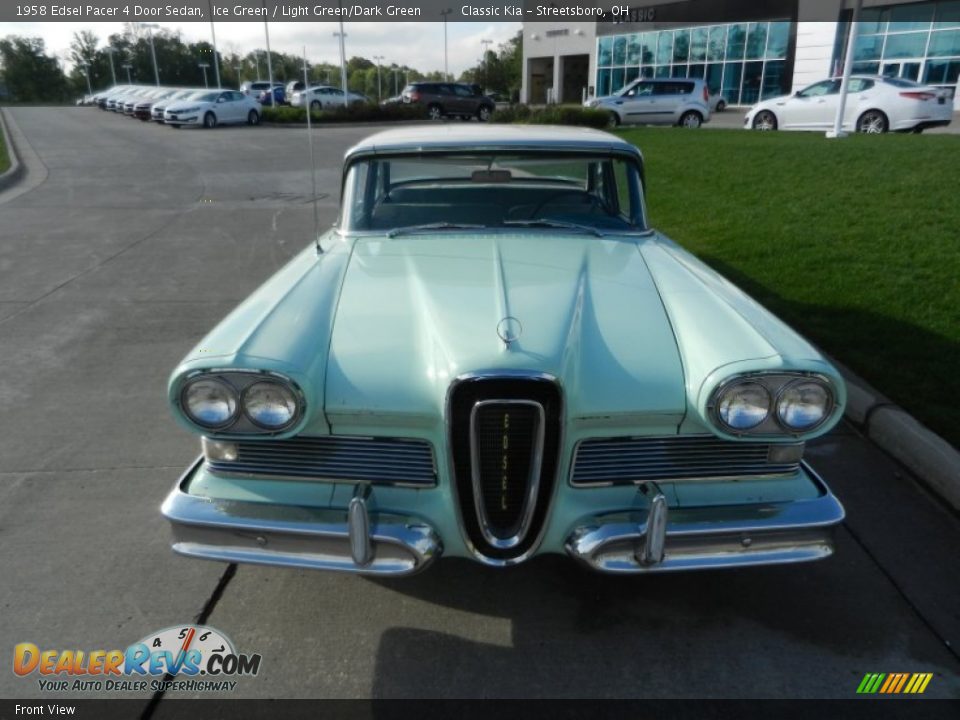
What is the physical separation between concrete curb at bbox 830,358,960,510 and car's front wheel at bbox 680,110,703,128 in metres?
18.2

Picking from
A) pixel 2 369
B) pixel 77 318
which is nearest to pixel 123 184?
pixel 77 318

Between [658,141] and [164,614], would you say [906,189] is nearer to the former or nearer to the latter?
[658,141]

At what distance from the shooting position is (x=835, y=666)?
247 centimetres

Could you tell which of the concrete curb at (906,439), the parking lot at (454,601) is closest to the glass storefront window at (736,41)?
the concrete curb at (906,439)

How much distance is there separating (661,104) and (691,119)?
1033mm

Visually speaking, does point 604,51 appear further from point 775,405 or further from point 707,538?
point 707,538

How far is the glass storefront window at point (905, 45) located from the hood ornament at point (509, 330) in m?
29.8

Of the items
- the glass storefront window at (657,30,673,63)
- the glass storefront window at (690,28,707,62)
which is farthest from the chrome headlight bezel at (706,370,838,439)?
the glass storefront window at (657,30,673,63)

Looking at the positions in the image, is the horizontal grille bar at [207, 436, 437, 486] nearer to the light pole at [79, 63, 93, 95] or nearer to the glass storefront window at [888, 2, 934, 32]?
the glass storefront window at [888, 2, 934, 32]

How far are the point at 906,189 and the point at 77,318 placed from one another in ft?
28.7

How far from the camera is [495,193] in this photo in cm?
387

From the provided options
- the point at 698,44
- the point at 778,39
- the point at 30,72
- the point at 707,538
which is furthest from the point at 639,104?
the point at 30,72

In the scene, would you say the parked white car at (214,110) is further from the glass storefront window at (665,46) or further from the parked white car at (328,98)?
the glass storefront window at (665,46)

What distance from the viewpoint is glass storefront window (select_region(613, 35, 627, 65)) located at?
37156 millimetres
